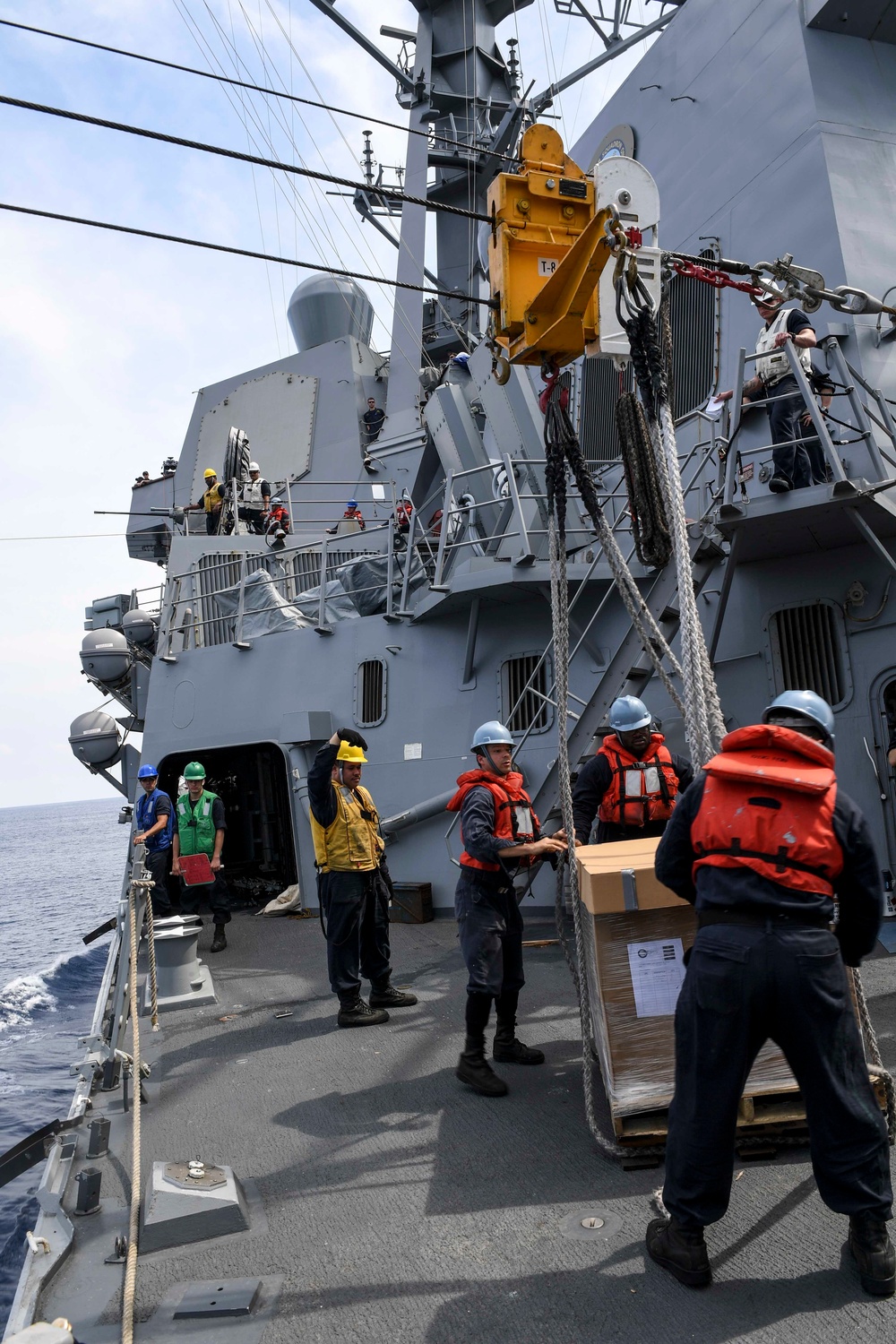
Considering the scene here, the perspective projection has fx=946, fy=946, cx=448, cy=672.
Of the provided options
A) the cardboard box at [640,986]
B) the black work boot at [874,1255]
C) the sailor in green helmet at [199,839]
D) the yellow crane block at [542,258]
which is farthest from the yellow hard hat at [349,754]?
the black work boot at [874,1255]

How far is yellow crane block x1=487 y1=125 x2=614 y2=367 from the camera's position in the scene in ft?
13.3

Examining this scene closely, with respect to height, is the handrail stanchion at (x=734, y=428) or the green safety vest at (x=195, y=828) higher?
the handrail stanchion at (x=734, y=428)

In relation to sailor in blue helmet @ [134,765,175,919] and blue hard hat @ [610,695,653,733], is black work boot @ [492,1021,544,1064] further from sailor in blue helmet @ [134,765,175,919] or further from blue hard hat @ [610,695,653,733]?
sailor in blue helmet @ [134,765,175,919]

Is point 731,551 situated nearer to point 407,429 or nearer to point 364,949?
point 364,949

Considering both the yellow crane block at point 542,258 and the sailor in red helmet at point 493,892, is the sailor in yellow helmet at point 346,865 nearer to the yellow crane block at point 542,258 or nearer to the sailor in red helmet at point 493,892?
the sailor in red helmet at point 493,892

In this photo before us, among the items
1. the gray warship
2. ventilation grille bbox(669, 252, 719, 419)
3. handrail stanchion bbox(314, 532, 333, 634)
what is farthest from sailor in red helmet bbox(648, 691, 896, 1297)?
handrail stanchion bbox(314, 532, 333, 634)

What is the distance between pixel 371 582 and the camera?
9836mm

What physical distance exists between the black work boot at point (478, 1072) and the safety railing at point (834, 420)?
3.52 m

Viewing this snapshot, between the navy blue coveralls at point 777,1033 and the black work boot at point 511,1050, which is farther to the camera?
the black work boot at point 511,1050

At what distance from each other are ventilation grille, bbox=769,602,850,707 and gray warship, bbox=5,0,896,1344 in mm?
26

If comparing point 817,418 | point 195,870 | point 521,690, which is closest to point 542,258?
point 817,418

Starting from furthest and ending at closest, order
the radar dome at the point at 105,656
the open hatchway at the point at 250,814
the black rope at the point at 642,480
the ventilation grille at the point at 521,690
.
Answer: the radar dome at the point at 105,656 → the open hatchway at the point at 250,814 → the ventilation grille at the point at 521,690 → the black rope at the point at 642,480

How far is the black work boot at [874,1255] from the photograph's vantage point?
2438mm

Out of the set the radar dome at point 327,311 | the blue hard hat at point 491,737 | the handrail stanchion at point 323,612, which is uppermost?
the radar dome at point 327,311
